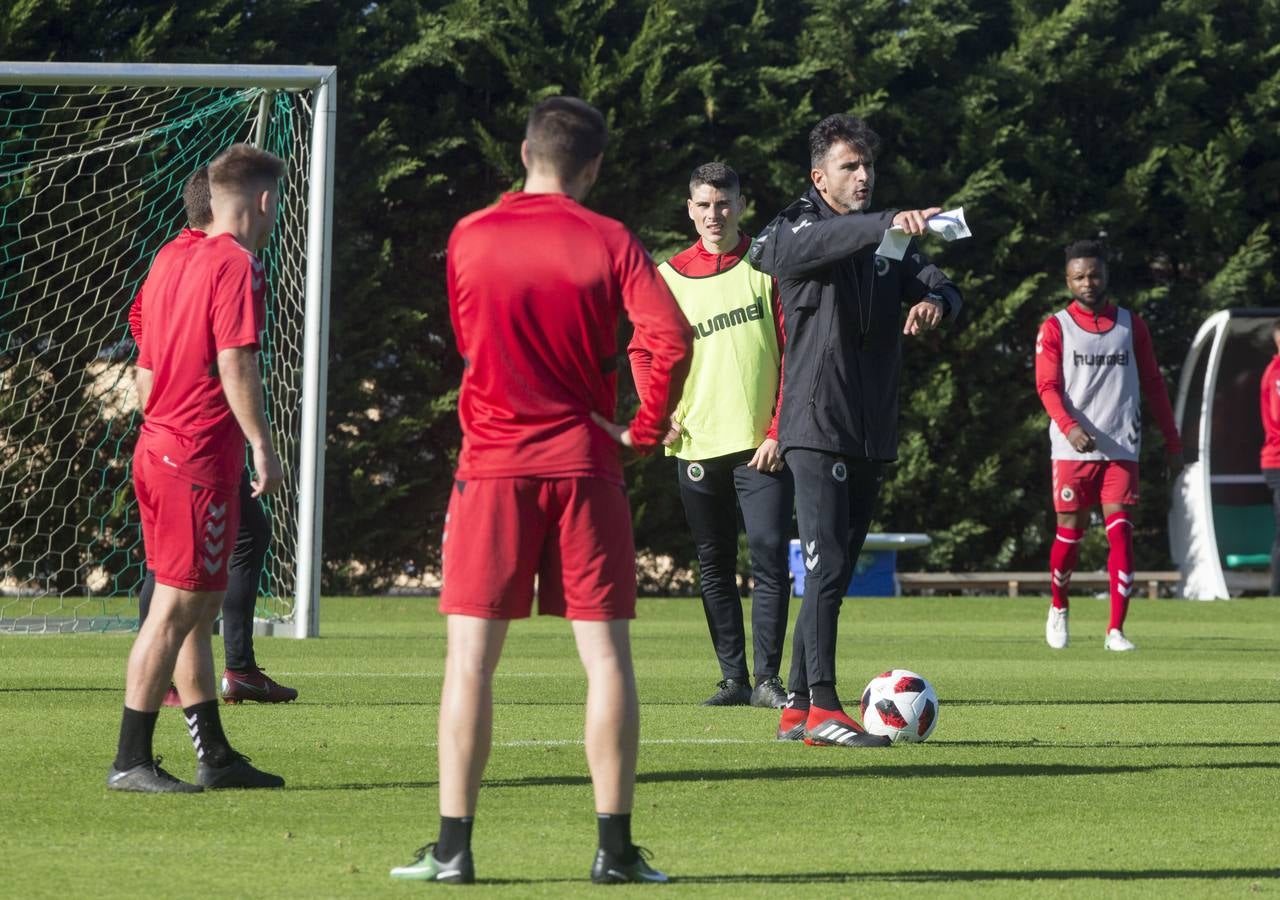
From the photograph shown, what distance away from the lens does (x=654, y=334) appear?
4.37 m

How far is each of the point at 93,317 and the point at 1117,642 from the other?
7.77 m

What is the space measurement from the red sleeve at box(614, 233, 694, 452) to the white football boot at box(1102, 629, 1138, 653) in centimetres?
786

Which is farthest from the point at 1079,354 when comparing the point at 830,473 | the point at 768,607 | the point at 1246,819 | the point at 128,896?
the point at 128,896

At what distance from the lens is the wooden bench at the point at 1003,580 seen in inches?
714

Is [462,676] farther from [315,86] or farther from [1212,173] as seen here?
[1212,173]

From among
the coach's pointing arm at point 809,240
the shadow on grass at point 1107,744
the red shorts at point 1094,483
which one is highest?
the coach's pointing arm at point 809,240

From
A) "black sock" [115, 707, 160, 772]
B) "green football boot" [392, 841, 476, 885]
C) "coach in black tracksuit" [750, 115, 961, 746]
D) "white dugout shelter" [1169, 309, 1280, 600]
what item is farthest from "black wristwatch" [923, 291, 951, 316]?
"white dugout shelter" [1169, 309, 1280, 600]

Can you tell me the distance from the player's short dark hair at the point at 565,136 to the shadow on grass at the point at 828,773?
7.12 ft

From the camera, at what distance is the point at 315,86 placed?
12.7m

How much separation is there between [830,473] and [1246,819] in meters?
2.01

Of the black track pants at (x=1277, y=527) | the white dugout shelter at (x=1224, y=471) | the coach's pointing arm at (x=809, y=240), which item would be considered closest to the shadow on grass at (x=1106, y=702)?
the coach's pointing arm at (x=809, y=240)

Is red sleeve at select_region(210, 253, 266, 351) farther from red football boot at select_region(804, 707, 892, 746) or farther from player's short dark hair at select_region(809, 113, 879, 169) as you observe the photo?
red football boot at select_region(804, 707, 892, 746)

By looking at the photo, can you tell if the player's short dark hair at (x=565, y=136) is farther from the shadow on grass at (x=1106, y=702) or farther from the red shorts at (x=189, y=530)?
the shadow on grass at (x=1106, y=702)

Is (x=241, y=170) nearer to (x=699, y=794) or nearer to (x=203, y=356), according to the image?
(x=203, y=356)
